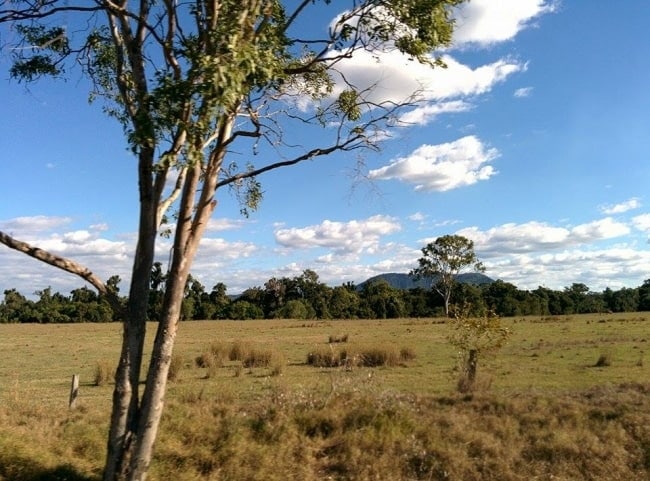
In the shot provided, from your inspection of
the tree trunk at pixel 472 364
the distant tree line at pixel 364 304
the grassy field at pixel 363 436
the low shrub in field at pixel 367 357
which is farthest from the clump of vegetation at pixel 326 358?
the distant tree line at pixel 364 304

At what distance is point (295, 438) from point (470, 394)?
5.33 meters

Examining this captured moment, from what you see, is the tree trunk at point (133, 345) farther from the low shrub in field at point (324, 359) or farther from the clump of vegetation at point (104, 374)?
the low shrub in field at point (324, 359)

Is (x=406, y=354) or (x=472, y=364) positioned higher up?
(x=472, y=364)

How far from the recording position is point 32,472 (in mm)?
8469

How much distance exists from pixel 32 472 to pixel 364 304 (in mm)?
90639

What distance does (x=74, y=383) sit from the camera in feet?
49.4

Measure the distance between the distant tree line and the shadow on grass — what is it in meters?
77.0

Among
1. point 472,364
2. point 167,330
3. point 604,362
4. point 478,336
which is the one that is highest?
point 167,330

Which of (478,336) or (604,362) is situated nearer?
(478,336)

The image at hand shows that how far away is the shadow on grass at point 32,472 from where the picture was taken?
830 cm

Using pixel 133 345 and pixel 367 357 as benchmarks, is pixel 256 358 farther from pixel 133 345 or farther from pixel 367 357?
pixel 133 345

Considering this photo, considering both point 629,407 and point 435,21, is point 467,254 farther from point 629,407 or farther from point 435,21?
point 435,21

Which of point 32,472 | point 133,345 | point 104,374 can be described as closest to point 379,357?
point 104,374

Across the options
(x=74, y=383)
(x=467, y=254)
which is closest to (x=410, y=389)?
(x=74, y=383)
